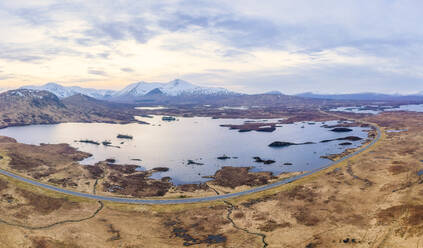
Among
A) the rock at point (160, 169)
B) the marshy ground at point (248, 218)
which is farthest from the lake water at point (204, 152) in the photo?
the marshy ground at point (248, 218)

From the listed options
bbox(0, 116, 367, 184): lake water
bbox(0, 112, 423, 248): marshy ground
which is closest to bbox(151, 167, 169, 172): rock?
bbox(0, 116, 367, 184): lake water

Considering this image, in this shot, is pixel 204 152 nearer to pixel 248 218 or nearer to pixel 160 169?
pixel 160 169

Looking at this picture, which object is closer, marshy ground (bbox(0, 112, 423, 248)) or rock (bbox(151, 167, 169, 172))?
marshy ground (bbox(0, 112, 423, 248))

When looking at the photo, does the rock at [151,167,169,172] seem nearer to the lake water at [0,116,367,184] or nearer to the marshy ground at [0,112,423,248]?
the lake water at [0,116,367,184]

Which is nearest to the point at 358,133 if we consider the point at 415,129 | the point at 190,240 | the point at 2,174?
the point at 415,129

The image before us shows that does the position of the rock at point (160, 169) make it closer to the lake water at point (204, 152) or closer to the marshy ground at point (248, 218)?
the lake water at point (204, 152)

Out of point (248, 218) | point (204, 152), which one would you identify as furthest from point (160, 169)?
point (248, 218)

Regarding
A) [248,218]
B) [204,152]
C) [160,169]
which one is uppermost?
[204,152]

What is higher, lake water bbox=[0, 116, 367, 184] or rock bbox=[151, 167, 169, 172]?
lake water bbox=[0, 116, 367, 184]

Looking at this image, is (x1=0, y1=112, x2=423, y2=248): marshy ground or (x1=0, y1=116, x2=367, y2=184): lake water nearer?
(x1=0, y1=112, x2=423, y2=248): marshy ground

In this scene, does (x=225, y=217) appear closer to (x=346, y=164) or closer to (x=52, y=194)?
(x=52, y=194)

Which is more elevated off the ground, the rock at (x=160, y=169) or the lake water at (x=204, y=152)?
the lake water at (x=204, y=152)
